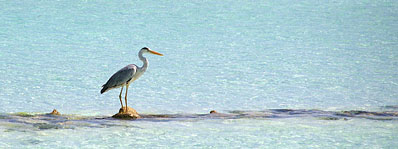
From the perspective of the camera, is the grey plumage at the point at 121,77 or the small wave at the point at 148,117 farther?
the grey plumage at the point at 121,77

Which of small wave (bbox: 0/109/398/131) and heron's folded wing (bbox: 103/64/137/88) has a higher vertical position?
heron's folded wing (bbox: 103/64/137/88)

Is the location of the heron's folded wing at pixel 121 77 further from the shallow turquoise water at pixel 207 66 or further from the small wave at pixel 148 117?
the shallow turquoise water at pixel 207 66

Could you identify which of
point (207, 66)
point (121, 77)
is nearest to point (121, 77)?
point (121, 77)

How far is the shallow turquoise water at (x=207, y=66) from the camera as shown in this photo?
7688mm

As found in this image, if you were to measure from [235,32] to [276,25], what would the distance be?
144cm

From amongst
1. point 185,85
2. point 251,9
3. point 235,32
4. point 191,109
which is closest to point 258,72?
point 185,85

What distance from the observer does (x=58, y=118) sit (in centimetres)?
815

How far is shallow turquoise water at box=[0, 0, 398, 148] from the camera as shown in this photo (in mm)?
7688

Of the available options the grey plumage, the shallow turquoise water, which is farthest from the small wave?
the grey plumage

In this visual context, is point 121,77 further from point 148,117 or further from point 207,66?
point 207,66

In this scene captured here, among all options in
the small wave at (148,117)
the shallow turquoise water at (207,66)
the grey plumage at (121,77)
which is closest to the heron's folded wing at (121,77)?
the grey plumage at (121,77)

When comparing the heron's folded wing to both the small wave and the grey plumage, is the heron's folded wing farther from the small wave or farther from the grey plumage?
the small wave

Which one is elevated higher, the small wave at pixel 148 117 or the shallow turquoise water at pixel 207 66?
the shallow turquoise water at pixel 207 66

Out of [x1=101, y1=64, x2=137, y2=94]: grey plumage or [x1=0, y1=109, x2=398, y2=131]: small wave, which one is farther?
[x1=101, y1=64, x2=137, y2=94]: grey plumage
